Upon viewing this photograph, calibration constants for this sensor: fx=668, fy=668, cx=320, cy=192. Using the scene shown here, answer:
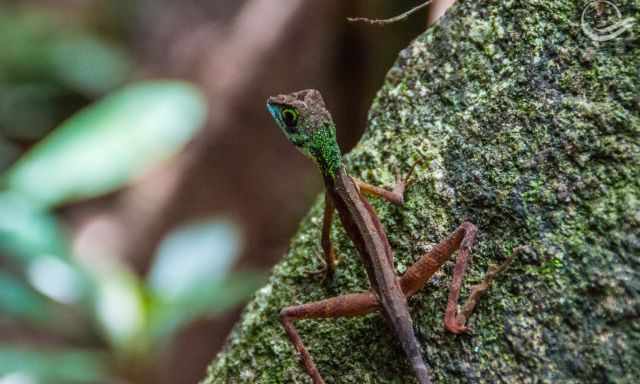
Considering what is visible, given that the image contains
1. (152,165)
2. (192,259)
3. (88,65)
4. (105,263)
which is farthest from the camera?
(88,65)

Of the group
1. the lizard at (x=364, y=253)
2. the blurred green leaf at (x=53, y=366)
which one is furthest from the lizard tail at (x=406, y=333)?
the blurred green leaf at (x=53, y=366)

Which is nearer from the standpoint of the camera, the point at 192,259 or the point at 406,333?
the point at 406,333

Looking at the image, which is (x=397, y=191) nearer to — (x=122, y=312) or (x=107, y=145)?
(x=122, y=312)

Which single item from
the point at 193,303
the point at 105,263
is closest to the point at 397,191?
the point at 193,303

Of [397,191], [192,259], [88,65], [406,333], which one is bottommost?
[406,333]

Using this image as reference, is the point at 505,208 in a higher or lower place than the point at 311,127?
lower

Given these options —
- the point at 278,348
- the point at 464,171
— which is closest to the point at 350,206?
the point at 464,171

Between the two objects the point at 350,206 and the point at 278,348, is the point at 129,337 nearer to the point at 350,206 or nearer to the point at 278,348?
the point at 278,348

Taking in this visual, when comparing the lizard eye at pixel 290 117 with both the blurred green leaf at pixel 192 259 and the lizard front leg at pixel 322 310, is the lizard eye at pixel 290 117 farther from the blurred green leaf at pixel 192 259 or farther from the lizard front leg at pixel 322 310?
the blurred green leaf at pixel 192 259
